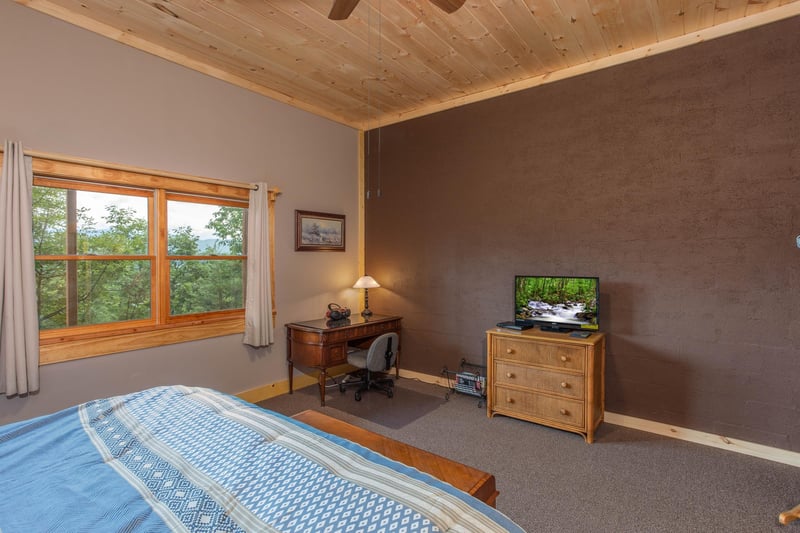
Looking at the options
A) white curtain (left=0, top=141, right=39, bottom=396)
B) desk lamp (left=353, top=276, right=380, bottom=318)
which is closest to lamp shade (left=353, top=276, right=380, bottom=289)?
desk lamp (left=353, top=276, right=380, bottom=318)

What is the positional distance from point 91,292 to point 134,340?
452 mm

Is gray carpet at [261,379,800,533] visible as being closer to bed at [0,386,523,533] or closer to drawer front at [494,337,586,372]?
drawer front at [494,337,586,372]

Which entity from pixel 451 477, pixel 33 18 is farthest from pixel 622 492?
pixel 33 18

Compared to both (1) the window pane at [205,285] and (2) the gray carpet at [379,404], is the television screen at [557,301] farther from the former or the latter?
(1) the window pane at [205,285]

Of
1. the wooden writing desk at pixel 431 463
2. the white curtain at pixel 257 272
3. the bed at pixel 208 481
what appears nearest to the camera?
the bed at pixel 208 481

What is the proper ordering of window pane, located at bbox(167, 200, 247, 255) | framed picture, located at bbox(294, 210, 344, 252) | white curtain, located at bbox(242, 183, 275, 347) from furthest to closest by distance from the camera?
framed picture, located at bbox(294, 210, 344, 252) < white curtain, located at bbox(242, 183, 275, 347) < window pane, located at bbox(167, 200, 247, 255)

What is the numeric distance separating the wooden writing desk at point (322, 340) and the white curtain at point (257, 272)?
32cm

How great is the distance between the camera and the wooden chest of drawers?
2.93m

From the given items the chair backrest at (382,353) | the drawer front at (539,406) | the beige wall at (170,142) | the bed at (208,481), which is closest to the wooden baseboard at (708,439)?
the drawer front at (539,406)

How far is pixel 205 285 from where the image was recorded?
3.50 metres

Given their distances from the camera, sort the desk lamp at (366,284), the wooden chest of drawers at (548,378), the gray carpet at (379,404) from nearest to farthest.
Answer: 1. the wooden chest of drawers at (548,378)
2. the gray carpet at (379,404)
3. the desk lamp at (366,284)

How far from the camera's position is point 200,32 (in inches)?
113

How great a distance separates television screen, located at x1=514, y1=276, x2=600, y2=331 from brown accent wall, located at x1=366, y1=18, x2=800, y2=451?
219mm

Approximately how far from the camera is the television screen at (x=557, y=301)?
3174 millimetres
